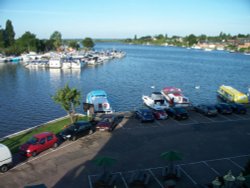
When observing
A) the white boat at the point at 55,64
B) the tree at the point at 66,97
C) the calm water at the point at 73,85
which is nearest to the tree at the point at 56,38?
the white boat at the point at 55,64

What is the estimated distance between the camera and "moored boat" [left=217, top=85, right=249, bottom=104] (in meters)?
41.8

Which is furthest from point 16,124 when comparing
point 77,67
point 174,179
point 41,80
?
point 77,67

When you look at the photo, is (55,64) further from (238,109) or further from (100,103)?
(238,109)

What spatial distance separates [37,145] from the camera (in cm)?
2052

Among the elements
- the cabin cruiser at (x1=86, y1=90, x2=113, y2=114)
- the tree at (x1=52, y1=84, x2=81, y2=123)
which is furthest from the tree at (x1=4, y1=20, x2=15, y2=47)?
the tree at (x1=52, y1=84, x2=81, y2=123)

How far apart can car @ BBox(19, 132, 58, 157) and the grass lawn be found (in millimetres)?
2235

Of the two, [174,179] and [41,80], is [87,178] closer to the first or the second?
[174,179]

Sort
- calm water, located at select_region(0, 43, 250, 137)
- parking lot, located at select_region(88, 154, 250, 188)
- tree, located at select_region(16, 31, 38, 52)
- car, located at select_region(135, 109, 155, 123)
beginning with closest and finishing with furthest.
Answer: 1. parking lot, located at select_region(88, 154, 250, 188)
2. car, located at select_region(135, 109, 155, 123)
3. calm water, located at select_region(0, 43, 250, 137)
4. tree, located at select_region(16, 31, 38, 52)

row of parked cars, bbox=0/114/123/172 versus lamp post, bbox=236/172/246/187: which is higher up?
lamp post, bbox=236/172/246/187

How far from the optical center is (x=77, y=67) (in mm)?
93000

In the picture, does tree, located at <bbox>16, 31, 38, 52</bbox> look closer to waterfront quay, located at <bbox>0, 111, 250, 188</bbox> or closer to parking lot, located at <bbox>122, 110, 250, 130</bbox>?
parking lot, located at <bbox>122, 110, 250, 130</bbox>

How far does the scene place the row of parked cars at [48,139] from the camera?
58.3 feet

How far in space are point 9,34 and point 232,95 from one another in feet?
468

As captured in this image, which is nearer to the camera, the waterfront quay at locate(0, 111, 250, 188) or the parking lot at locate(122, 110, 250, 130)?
the waterfront quay at locate(0, 111, 250, 188)
